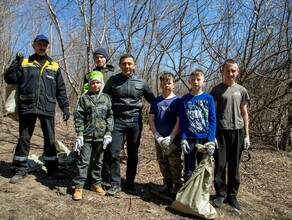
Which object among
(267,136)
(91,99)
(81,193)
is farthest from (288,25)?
(81,193)

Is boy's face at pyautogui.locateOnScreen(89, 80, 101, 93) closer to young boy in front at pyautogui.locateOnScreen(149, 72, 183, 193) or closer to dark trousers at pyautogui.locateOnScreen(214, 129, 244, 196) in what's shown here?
young boy in front at pyautogui.locateOnScreen(149, 72, 183, 193)

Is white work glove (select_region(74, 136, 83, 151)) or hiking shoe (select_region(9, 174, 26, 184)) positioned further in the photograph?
hiking shoe (select_region(9, 174, 26, 184))

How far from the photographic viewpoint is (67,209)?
9.55 ft

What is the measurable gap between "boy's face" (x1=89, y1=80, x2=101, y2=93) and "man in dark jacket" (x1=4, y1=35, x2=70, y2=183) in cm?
73

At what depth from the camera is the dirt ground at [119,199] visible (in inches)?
113

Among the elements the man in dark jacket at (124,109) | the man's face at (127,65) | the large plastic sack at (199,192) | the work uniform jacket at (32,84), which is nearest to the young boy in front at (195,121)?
the large plastic sack at (199,192)

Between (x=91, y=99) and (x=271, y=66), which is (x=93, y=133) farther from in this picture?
(x=271, y=66)

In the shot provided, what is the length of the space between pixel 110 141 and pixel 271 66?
4.54 metres

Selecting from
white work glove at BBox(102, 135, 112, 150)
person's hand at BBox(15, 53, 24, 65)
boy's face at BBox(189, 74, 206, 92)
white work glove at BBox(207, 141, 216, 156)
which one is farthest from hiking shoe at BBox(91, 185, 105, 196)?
person's hand at BBox(15, 53, 24, 65)

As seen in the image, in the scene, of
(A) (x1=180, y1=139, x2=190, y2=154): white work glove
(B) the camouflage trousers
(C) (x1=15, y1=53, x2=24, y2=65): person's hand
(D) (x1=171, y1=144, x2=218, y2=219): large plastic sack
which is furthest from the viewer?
(C) (x1=15, y1=53, x2=24, y2=65): person's hand

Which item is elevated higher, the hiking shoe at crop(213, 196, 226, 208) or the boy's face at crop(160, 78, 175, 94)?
the boy's face at crop(160, 78, 175, 94)

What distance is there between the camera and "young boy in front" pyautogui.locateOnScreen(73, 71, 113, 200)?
10.4 feet

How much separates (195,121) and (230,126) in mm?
422

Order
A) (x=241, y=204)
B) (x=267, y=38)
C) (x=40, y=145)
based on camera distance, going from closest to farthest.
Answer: (x=241, y=204), (x=267, y=38), (x=40, y=145)
